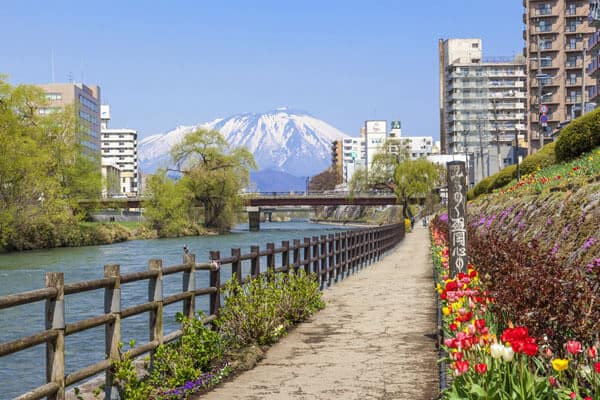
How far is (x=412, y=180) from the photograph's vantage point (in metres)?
97.8

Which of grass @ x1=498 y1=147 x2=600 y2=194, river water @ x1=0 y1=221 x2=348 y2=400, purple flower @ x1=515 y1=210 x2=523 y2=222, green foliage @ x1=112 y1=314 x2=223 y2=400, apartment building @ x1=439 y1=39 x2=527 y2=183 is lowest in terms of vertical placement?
river water @ x1=0 y1=221 x2=348 y2=400

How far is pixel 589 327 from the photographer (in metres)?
5.96

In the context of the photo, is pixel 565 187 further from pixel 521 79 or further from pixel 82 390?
pixel 521 79

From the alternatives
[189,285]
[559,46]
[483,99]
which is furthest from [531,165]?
[483,99]

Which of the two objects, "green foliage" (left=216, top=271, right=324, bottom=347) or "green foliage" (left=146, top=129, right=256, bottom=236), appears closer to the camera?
"green foliage" (left=216, top=271, right=324, bottom=347)

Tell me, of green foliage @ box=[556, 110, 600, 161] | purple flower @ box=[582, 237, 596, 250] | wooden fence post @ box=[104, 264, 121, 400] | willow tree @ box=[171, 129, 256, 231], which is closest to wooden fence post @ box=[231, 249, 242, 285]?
wooden fence post @ box=[104, 264, 121, 400]

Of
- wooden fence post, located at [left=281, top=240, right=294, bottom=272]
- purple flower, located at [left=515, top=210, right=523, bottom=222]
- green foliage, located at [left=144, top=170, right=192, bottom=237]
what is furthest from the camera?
green foliage, located at [left=144, top=170, right=192, bottom=237]

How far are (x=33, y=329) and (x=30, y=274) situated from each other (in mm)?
19997

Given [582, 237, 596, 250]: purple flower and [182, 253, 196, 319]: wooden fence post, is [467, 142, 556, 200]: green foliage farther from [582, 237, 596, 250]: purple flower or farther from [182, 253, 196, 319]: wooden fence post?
[182, 253, 196, 319]: wooden fence post

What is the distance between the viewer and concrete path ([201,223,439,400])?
8.83m

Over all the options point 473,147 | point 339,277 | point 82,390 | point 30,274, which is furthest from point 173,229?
point 473,147

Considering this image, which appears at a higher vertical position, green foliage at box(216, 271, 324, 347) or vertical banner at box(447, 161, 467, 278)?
vertical banner at box(447, 161, 467, 278)

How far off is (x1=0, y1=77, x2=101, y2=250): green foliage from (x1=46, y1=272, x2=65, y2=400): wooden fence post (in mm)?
53559

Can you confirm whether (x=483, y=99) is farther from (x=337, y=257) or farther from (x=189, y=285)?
(x=189, y=285)
